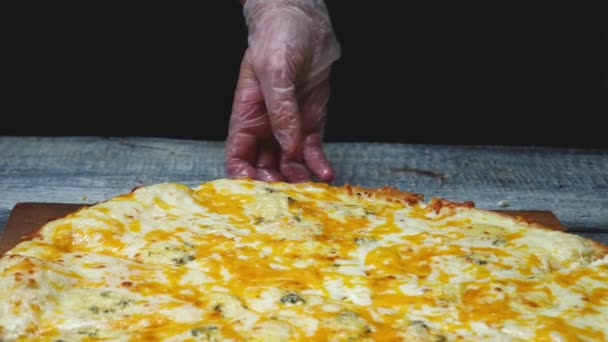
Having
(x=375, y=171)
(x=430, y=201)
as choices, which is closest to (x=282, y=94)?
(x=375, y=171)

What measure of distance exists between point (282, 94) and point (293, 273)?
149 cm

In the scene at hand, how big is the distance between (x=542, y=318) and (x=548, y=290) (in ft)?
0.66

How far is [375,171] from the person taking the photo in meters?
4.95

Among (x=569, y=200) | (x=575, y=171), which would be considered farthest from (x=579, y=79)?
(x=569, y=200)

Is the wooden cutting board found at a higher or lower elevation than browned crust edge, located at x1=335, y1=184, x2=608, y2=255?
lower

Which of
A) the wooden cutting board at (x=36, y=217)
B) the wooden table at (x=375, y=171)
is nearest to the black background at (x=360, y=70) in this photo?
the wooden table at (x=375, y=171)

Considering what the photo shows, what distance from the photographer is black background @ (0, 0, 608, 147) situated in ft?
17.7

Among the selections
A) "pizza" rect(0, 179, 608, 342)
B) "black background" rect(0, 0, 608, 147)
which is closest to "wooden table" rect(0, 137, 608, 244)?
"black background" rect(0, 0, 608, 147)

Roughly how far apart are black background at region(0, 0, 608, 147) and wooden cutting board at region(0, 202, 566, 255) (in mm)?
1463

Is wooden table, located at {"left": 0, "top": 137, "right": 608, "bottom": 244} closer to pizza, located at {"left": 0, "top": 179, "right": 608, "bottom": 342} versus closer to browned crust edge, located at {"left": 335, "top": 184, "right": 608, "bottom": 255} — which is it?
browned crust edge, located at {"left": 335, "top": 184, "right": 608, "bottom": 255}

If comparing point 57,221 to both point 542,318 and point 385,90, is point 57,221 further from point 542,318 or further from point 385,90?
point 385,90

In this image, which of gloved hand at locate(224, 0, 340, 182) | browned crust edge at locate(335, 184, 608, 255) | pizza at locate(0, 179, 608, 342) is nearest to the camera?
pizza at locate(0, 179, 608, 342)

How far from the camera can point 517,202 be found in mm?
4570

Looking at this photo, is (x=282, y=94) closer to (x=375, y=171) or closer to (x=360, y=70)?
(x=375, y=171)
